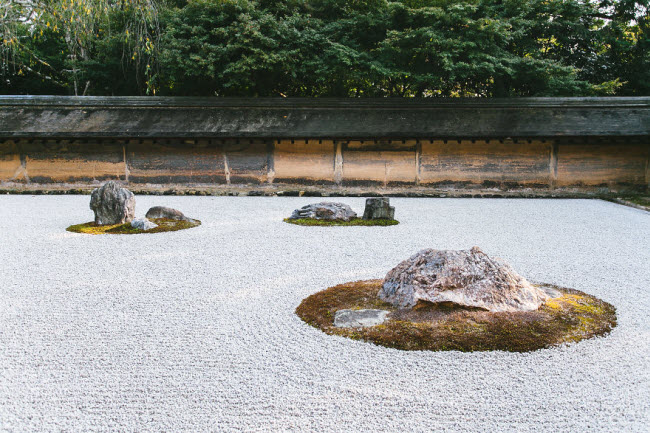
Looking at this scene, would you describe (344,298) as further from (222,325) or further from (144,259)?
(144,259)

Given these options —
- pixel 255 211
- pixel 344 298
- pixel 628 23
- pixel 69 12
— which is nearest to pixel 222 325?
pixel 344 298

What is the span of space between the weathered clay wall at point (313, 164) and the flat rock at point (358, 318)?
11.5 metres

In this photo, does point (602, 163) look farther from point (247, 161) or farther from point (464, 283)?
point (464, 283)

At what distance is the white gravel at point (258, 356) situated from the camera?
2.52 m

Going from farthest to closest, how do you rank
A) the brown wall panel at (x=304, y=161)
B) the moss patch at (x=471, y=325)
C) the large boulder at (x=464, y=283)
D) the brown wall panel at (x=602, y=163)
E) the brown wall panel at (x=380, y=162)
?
the brown wall panel at (x=304, y=161)
the brown wall panel at (x=380, y=162)
the brown wall panel at (x=602, y=163)
the large boulder at (x=464, y=283)
the moss patch at (x=471, y=325)

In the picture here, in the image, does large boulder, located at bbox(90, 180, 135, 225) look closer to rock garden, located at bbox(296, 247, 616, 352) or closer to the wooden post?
rock garden, located at bbox(296, 247, 616, 352)

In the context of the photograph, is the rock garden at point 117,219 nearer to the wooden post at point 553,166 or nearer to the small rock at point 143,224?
the small rock at point 143,224

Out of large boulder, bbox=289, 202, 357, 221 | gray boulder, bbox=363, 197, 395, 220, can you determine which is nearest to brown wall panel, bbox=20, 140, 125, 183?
large boulder, bbox=289, 202, 357, 221

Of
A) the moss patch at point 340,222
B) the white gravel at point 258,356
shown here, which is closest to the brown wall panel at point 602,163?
the moss patch at point 340,222

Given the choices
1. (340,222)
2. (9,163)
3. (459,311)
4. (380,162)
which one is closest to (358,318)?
(459,311)

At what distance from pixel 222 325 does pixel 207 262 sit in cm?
231

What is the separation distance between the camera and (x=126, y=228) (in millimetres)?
8383

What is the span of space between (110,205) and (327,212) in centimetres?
421

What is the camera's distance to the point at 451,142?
1506cm
